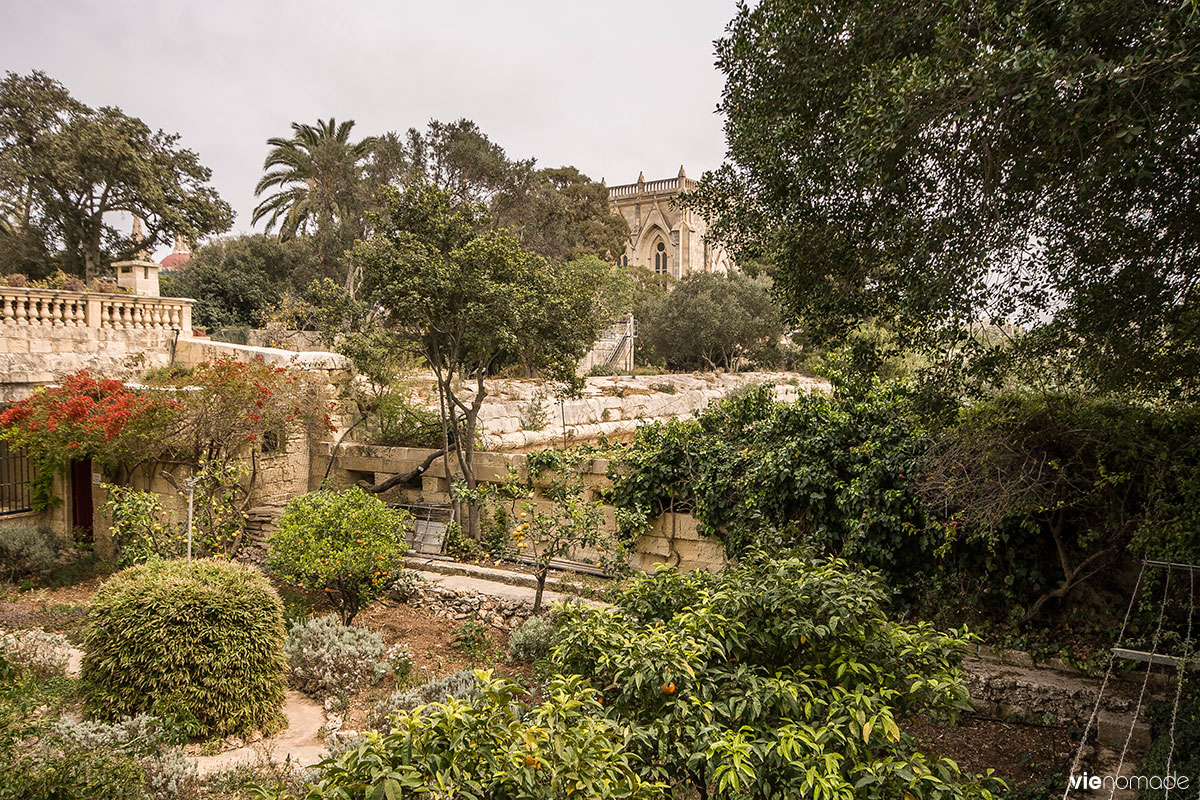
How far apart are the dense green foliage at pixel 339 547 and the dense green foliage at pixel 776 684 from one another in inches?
188

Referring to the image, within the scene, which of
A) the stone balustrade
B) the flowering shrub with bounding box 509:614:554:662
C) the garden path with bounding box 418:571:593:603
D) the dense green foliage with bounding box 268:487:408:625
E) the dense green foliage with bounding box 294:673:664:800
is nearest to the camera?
the dense green foliage with bounding box 294:673:664:800

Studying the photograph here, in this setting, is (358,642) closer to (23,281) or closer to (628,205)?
(23,281)

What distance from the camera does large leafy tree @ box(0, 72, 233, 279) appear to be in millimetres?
20875

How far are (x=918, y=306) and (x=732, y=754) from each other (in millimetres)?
3751

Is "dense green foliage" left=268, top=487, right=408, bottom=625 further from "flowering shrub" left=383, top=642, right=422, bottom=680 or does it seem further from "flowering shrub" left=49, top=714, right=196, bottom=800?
"flowering shrub" left=49, top=714, right=196, bottom=800

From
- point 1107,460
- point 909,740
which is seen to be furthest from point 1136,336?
point 909,740

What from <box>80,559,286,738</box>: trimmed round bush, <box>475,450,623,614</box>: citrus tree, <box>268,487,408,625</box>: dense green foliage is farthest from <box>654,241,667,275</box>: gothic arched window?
<box>80,559,286,738</box>: trimmed round bush

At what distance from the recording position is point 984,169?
17.9ft

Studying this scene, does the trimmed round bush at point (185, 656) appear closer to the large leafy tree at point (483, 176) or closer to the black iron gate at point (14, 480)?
the black iron gate at point (14, 480)

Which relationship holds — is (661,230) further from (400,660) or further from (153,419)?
(400,660)

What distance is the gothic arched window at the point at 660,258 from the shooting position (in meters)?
50.9

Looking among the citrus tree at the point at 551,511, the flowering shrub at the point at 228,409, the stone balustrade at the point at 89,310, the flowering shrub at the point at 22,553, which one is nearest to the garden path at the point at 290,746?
the citrus tree at the point at 551,511

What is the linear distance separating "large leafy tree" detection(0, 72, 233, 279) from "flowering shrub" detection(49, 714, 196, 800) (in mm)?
20688

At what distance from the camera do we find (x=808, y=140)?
6.09 m
